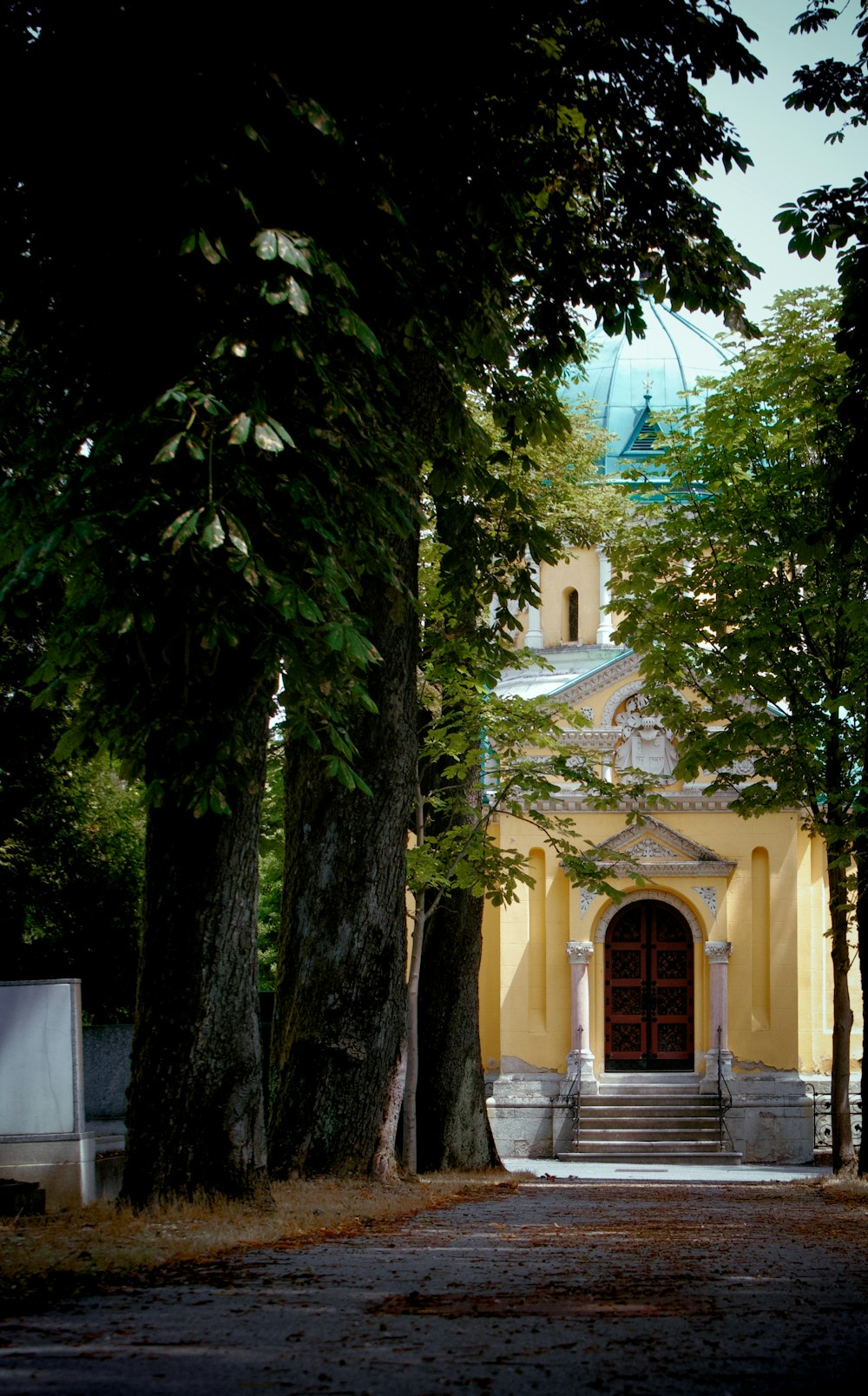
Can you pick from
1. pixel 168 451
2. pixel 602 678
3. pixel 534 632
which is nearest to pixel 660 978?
pixel 602 678

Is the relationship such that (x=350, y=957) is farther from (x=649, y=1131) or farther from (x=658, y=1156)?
(x=649, y=1131)

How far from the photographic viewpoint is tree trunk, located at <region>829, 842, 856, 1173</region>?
63.8 ft

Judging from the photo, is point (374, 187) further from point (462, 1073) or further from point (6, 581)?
point (462, 1073)

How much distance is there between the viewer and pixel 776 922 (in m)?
32.4

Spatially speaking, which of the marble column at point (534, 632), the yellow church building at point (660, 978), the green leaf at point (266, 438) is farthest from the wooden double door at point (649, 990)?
the green leaf at point (266, 438)

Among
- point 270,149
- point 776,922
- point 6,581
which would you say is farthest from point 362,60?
point 776,922

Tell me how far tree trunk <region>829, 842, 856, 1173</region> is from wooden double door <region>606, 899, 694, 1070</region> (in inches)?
472

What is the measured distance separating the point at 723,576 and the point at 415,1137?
740 cm

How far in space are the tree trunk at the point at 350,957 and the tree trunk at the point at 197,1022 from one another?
99.5 inches

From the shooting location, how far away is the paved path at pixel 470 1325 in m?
4.60

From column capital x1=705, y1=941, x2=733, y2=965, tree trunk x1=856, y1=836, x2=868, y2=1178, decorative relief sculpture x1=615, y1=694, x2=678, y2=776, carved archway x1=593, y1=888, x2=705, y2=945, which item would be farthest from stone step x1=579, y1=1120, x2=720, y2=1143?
tree trunk x1=856, y1=836, x2=868, y2=1178

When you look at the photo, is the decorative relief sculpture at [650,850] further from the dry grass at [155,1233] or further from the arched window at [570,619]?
the dry grass at [155,1233]

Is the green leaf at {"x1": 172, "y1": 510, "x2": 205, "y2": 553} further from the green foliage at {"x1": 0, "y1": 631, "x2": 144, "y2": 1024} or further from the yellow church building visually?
the yellow church building

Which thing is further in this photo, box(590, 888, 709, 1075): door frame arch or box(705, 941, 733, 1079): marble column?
box(590, 888, 709, 1075): door frame arch
